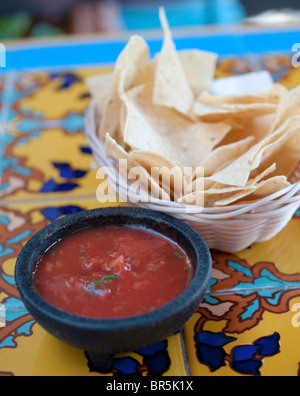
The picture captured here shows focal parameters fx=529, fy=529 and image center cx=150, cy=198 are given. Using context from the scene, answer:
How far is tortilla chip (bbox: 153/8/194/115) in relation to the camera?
1.82 metres

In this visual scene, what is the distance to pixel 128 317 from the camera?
1.12m

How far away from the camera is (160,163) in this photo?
60.7 inches

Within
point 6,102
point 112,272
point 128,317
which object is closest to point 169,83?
point 112,272

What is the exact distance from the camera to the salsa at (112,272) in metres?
1.18

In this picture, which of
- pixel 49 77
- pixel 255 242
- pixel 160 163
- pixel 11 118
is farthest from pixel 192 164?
pixel 49 77

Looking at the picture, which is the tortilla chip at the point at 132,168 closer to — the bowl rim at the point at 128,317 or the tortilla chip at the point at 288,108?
the bowl rim at the point at 128,317

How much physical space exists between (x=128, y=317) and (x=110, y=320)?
4 cm

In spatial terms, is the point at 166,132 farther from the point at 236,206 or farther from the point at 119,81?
the point at 236,206

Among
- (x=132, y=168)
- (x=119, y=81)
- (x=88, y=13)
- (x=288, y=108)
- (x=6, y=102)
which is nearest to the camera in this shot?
(x=132, y=168)

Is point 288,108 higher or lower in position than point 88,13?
higher

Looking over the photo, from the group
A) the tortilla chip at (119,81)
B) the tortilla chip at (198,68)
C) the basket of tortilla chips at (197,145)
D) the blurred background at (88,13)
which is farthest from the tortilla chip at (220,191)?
the blurred background at (88,13)

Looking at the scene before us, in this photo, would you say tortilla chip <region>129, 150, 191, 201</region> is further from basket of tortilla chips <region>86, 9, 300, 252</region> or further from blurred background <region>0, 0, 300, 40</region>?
blurred background <region>0, 0, 300, 40</region>
